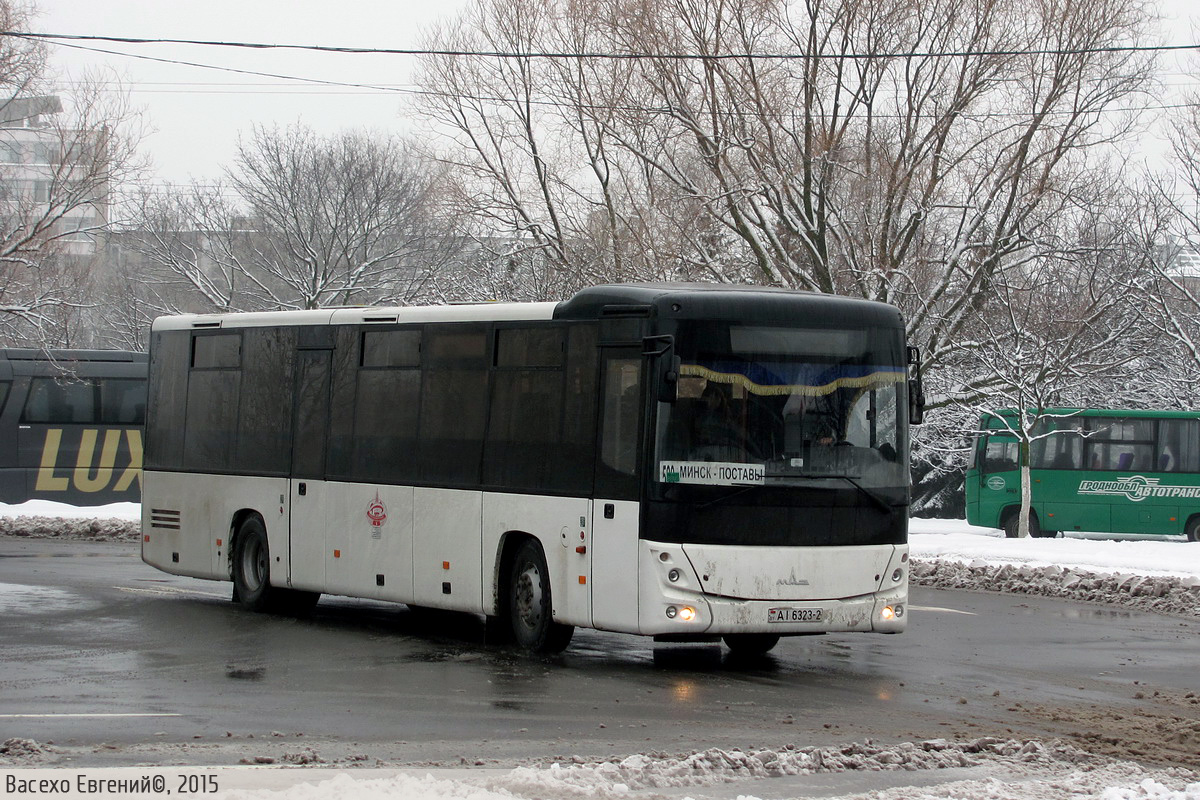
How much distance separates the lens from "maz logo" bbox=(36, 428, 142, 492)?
35781 millimetres

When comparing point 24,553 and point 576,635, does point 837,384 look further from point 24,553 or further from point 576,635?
point 24,553

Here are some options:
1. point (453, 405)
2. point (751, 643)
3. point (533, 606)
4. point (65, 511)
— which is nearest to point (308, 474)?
point (453, 405)

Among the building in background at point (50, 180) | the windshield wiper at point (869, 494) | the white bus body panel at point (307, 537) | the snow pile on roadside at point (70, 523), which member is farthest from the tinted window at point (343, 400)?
the building in background at point (50, 180)

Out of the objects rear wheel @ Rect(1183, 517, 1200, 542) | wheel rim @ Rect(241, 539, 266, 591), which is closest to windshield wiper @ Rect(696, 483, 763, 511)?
wheel rim @ Rect(241, 539, 266, 591)

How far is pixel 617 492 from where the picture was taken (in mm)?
12148

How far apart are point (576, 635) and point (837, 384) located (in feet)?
13.6

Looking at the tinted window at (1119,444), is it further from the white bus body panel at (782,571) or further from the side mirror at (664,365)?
the side mirror at (664,365)

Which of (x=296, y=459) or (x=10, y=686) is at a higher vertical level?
(x=296, y=459)

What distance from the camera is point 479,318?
13.9 metres

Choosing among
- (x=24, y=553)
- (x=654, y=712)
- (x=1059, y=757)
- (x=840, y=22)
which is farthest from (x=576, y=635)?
(x=840, y=22)

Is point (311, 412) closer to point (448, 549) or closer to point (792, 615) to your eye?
point (448, 549)

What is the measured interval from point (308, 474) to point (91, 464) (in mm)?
22342

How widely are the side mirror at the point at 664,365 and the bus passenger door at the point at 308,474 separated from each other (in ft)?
15.6

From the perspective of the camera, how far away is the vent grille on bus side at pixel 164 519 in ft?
57.4
